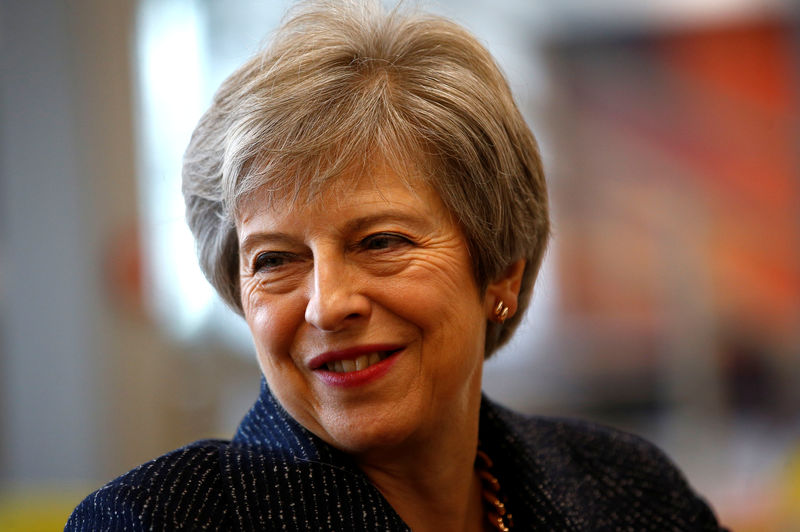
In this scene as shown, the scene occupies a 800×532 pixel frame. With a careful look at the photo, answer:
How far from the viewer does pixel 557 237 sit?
5484 millimetres

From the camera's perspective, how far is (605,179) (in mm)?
6438

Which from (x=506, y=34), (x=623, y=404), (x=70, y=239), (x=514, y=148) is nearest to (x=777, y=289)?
(x=623, y=404)

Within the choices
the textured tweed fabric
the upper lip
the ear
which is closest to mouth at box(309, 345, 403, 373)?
the upper lip

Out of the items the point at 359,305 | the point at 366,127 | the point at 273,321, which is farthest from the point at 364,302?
the point at 366,127

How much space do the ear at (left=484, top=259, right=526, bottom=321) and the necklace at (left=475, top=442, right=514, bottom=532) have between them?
30 centimetres

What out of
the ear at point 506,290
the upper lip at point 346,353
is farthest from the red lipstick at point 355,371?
the ear at point 506,290

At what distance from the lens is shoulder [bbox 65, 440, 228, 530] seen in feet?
4.29

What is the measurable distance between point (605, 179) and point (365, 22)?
5.12 meters

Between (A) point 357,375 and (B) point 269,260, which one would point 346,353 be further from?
(B) point 269,260

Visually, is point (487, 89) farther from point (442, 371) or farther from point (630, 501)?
point (630, 501)

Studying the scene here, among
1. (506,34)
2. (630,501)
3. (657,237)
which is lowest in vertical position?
(630,501)

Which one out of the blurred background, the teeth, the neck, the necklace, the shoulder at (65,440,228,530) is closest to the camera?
the shoulder at (65,440,228,530)

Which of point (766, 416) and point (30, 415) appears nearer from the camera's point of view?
point (30, 415)

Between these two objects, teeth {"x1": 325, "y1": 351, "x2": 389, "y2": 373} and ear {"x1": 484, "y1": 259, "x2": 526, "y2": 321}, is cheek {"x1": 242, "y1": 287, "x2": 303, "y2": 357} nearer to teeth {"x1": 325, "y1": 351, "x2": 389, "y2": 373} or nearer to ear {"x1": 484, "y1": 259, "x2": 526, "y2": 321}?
teeth {"x1": 325, "y1": 351, "x2": 389, "y2": 373}
